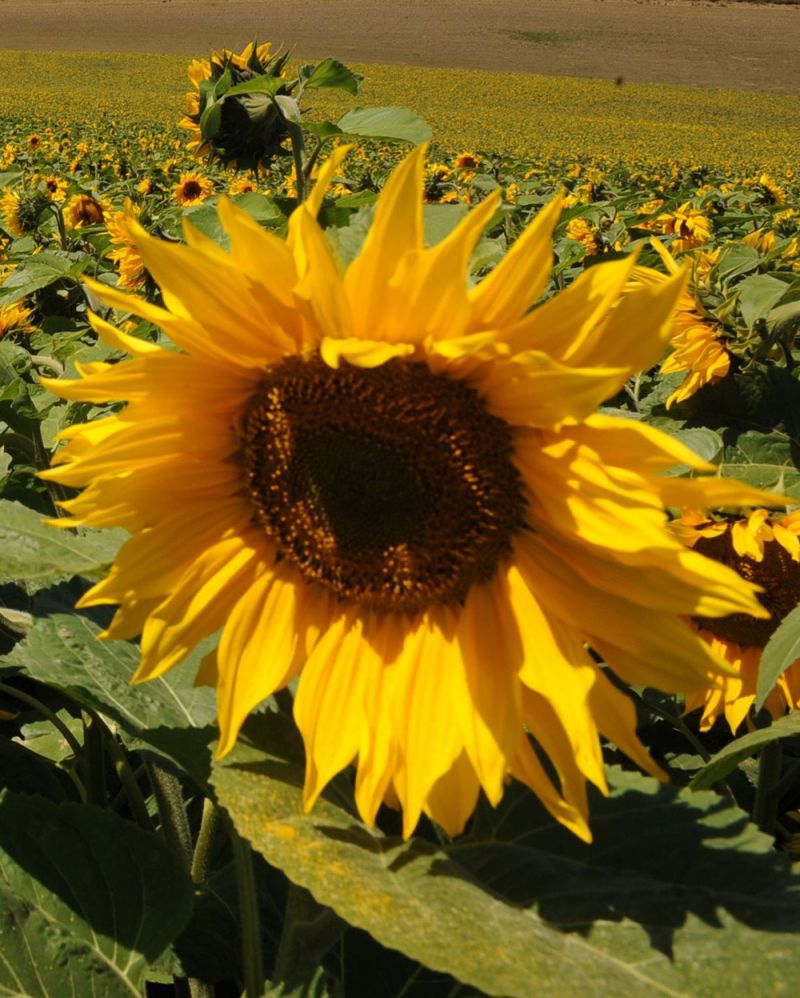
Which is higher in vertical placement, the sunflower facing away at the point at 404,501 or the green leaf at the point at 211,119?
the green leaf at the point at 211,119

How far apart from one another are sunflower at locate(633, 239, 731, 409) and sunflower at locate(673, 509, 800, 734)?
0.39m

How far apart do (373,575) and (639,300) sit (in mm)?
393

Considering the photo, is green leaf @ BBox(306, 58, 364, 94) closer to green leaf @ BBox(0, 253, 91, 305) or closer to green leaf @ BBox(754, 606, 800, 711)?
green leaf @ BBox(754, 606, 800, 711)

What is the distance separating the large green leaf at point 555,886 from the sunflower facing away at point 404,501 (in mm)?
45

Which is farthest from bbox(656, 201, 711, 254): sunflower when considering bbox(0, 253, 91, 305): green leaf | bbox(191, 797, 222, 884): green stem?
bbox(191, 797, 222, 884): green stem

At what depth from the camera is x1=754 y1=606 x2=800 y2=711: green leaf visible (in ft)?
4.13

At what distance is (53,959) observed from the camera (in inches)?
43.9

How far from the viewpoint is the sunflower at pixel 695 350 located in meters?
2.07

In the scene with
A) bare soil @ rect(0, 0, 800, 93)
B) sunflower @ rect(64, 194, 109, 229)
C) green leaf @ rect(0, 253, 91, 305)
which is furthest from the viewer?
bare soil @ rect(0, 0, 800, 93)

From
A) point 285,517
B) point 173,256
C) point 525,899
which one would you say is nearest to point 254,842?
point 525,899

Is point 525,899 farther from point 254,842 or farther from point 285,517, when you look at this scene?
point 285,517

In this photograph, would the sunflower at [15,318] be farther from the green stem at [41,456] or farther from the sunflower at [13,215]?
the sunflower at [13,215]

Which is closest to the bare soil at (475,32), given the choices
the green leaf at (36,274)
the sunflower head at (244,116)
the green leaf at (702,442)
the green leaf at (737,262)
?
the green leaf at (36,274)

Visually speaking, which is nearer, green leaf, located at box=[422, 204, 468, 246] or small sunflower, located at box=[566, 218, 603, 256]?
green leaf, located at box=[422, 204, 468, 246]
